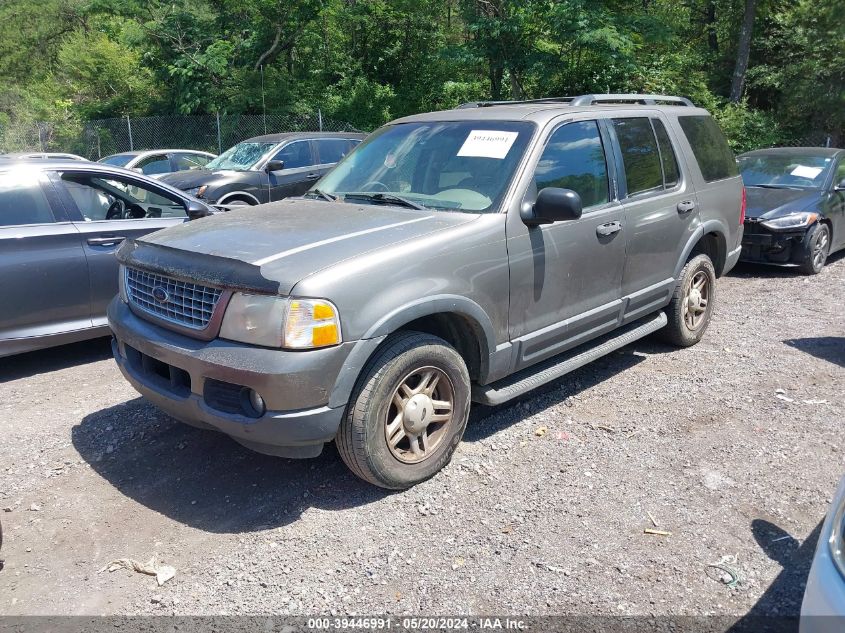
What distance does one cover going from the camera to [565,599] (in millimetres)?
2881

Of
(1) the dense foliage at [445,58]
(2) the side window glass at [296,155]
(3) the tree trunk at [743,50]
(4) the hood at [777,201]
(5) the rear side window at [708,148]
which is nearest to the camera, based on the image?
(5) the rear side window at [708,148]

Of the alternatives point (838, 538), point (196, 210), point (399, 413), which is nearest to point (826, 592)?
point (838, 538)

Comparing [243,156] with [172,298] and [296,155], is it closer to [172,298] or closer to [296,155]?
[296,155]

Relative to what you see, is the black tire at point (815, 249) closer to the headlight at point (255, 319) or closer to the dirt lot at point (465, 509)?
the dirt lot at point (465, 509)

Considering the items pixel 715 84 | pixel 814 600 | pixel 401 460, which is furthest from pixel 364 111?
pixel 814 600

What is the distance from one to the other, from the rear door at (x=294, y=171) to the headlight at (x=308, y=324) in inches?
322

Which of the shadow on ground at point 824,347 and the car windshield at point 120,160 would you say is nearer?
the shadow on ground at point 824,347

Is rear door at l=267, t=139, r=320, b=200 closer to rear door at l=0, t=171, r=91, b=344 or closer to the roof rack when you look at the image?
rear door at l=0, t=171, r=91, b=344

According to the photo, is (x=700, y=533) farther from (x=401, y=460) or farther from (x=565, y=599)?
(x=401, y=460)

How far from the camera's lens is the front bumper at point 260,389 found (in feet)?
10.2

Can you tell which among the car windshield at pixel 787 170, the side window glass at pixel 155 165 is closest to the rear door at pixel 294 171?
the side window glass at pixel 155 165

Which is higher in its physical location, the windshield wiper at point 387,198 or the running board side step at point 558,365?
the windshield wiper at point 387,198

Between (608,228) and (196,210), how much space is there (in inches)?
127

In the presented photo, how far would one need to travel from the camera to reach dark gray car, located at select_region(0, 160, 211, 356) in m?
5.18
